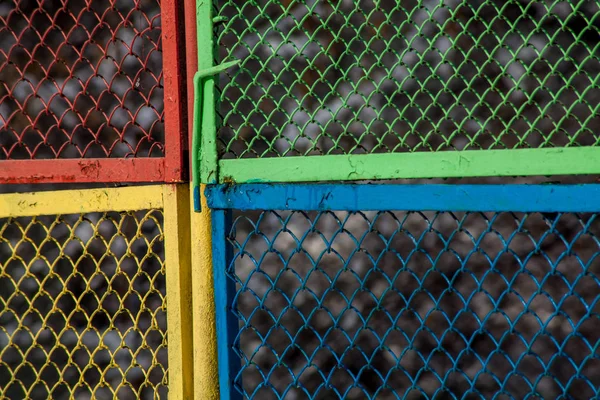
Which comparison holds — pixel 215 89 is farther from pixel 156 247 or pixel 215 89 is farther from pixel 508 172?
pixel 156 247

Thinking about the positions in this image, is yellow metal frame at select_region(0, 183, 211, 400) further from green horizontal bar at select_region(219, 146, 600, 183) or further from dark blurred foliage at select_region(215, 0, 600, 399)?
dark blurred foliage at select_region(215, 0, 600, 399)

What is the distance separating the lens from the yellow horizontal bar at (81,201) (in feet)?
5.18

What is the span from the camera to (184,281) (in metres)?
1.59

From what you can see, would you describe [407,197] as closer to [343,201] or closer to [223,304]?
[343,201]

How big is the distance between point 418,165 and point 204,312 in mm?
630

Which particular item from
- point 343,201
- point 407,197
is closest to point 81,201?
point 343,201

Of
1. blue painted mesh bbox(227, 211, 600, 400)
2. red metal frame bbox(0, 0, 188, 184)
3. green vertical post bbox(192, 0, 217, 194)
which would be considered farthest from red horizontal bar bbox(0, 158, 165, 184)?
blue painted mesh bbox(227, 211, 600, 400)

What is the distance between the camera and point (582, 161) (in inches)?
51.1

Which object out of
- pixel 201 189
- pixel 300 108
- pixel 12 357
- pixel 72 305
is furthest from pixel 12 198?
pixel 12 357

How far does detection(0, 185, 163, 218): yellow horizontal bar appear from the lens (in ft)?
5.18

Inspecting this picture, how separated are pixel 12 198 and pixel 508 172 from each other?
48.5 inches

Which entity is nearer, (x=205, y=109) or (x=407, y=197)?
(x=407, y=197)

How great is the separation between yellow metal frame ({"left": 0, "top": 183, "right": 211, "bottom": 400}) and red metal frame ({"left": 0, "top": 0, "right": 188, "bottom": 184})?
0.11ft

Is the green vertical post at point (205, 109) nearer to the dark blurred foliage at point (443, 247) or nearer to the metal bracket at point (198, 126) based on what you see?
the metal bracket at point (198, 126)
